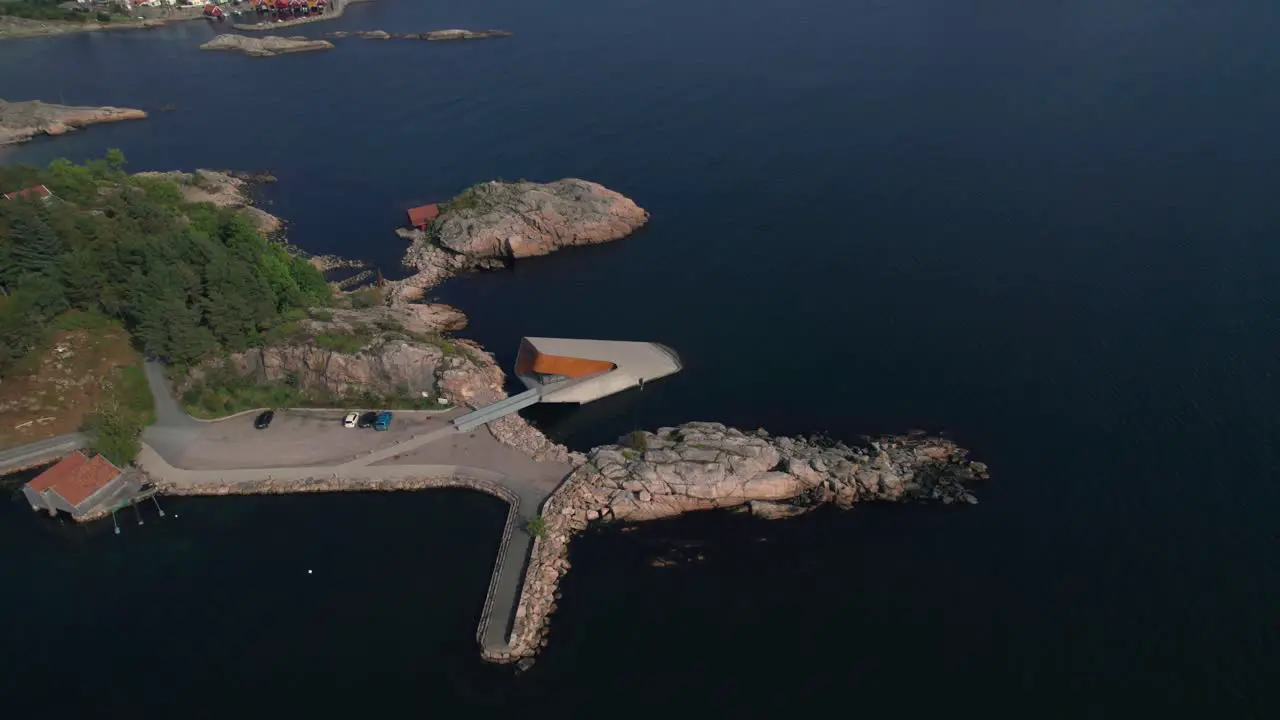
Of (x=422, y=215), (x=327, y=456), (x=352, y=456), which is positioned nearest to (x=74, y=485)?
(x=327, y=456)

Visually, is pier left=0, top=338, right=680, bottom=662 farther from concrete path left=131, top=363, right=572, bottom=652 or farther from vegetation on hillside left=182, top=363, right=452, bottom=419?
vegetation on hillside left=182, top=363, right=452, bottom=419

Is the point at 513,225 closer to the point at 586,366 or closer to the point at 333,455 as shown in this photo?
the point at 586,366

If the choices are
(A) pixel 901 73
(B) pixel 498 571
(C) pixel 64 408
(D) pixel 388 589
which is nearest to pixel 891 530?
(B) pixel 498 571

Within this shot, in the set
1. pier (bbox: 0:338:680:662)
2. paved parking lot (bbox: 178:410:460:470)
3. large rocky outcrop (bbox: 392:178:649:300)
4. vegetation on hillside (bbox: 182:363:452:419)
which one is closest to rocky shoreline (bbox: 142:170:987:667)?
pier (bbox: 0:338:680:662)

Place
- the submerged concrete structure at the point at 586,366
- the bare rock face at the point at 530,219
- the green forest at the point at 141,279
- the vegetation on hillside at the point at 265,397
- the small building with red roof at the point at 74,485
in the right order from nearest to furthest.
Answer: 1. the small building with red roof at the point at 74,485
2. the green forest at the point at 141,279
3. the vegetation on hillside at the point at 265,397
4. the submerged concrete structure at the point at 586,366
5. the bare rock face at the point at 530,219

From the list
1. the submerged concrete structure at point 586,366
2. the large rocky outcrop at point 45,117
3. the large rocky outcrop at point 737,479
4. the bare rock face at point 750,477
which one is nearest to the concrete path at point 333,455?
the large rocky outcrop at point 737,479

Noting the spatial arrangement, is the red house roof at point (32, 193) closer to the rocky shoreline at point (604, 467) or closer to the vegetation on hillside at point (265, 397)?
the vegetation on hillside at point (265, 397)
